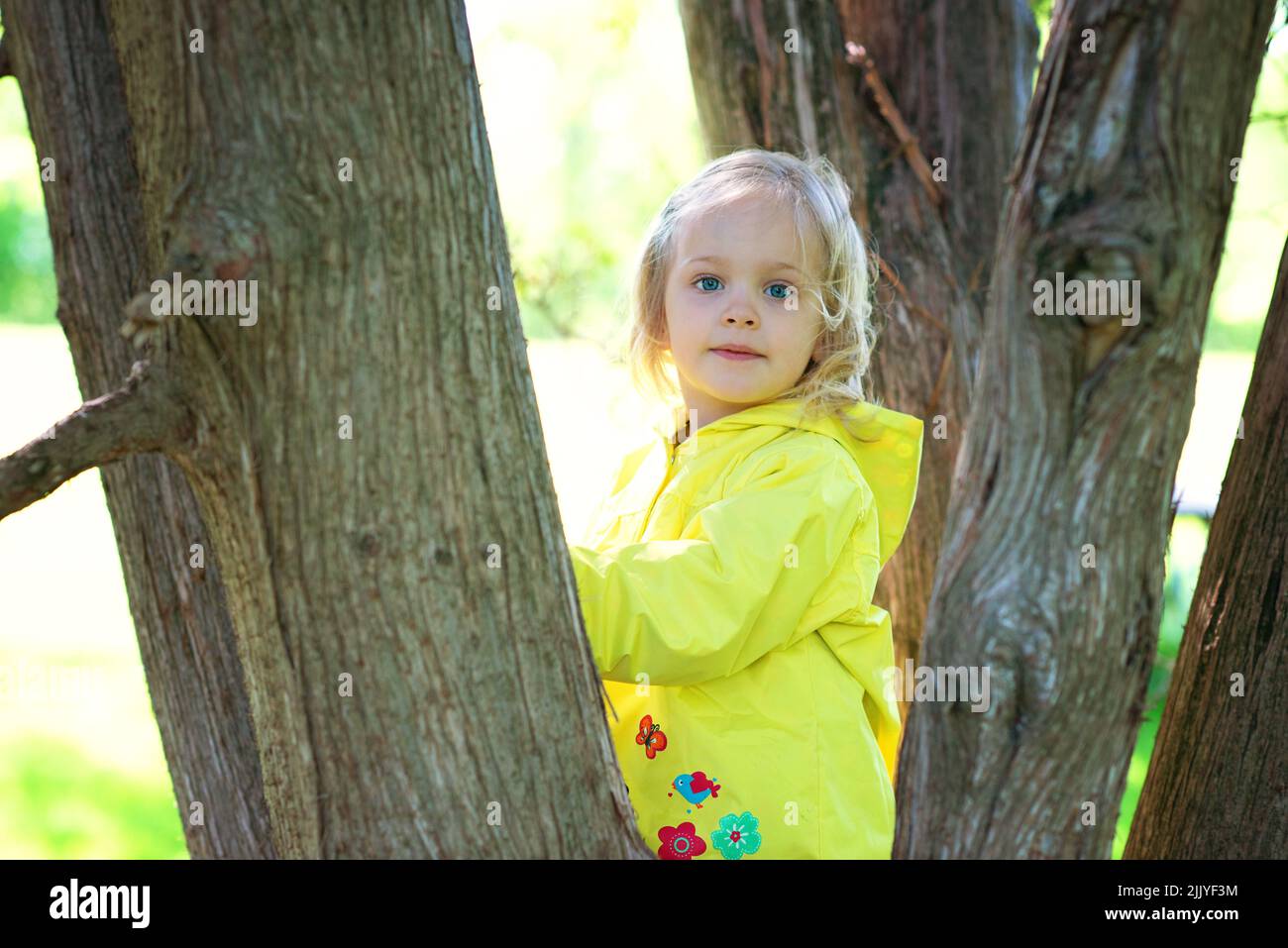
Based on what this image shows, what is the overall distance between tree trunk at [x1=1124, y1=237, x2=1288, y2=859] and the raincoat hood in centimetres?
52

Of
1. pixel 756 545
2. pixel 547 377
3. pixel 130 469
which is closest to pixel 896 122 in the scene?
pixel 756 545

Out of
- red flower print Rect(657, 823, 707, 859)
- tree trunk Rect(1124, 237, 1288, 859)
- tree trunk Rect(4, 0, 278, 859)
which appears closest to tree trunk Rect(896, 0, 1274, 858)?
red flower print Rect(657, 823, 707, 859)

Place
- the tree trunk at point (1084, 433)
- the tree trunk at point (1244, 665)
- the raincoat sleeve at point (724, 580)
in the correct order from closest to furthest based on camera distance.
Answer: the tree trunk at point (1084, 433) → the raincoat sleeve at point (724, 580) → the tree trunk at point (1244, 665)

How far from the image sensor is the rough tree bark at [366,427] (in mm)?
1503

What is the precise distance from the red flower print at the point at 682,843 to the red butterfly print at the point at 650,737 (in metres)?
0.12

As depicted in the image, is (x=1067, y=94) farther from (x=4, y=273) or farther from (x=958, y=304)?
(x=4, y=273)

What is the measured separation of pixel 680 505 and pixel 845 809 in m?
0.57

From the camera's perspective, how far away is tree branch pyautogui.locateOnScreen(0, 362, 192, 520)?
1507mm

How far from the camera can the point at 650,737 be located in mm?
2096

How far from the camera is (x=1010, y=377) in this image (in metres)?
1.53

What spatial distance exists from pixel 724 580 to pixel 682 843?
43cm

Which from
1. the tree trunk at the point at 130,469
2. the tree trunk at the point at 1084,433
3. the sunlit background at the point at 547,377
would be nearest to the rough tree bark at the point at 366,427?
the tree trunk at the point at 130,469

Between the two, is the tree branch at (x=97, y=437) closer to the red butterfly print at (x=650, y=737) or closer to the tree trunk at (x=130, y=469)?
the tree trunk at (x=130, y=469)

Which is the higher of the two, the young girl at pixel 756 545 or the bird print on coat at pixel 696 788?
the young girl at pixel 756 545
